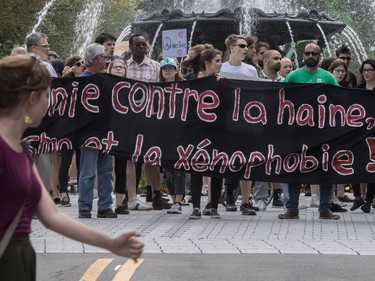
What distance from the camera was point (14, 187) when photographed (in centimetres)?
476

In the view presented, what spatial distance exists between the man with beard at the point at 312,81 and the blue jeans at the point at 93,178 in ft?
6.48

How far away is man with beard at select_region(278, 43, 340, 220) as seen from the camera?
15.0m

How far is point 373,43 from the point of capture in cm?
7162

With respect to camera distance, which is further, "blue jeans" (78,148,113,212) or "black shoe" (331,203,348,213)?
"black shoe" (331,203,348,213)

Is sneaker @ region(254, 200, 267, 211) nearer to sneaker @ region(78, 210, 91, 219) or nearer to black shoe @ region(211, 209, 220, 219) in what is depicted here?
black shoe @ region(211, 209, 220, 219)

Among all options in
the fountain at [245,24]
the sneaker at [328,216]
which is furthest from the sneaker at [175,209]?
the fountain at [245,24]

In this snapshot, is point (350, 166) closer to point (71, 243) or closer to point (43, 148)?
point (43, 148)

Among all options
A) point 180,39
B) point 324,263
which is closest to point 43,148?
point 324,263

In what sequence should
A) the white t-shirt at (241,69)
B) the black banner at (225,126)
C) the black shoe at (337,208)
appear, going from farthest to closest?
the black shoe at (337,208), the white t-shirt at (241,69), the black banner at (225,126)

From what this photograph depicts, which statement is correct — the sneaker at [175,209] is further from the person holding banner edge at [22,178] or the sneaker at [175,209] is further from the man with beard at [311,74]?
the person holding banner edge at [22,178]

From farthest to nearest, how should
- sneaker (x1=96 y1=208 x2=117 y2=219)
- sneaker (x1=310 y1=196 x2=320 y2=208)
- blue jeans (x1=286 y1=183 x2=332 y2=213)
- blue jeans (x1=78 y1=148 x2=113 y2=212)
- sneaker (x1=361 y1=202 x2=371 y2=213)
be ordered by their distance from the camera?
1. sneaker (x1=310 y1=196 x2=320 y2=208)
2. sneaker (x1=361 y1=202 x2=371 y2=213)
3. blue jeans (x1=286 y1=183 x2=332 y2=213)
4. sneaker (x1=96 y1=208 x2=117 y2=219)
5. blue jeans (x1=78 y1=148 x2=113 y2=212)

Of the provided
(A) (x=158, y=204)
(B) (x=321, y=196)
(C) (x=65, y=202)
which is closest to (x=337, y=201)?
(B) (x=321, y=196)

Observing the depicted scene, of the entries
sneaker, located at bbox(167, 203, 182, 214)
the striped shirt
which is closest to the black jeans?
the striped shirt

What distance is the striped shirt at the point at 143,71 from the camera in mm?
16266
